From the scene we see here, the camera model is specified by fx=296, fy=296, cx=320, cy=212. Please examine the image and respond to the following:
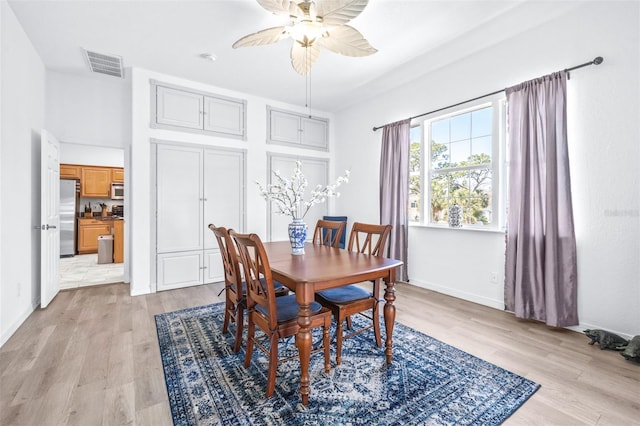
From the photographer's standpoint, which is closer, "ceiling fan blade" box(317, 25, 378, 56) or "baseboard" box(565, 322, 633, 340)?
"ceiling fan blade" box(317, 25, 378, 56)

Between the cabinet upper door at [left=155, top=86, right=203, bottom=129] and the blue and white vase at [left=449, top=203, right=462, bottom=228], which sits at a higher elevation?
the cabinet upper door at [left=155, top=86, right=203, bottom=129]

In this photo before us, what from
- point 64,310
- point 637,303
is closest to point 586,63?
point 637,303

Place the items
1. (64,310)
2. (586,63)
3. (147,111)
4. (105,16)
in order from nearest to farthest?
1. (586,63)
2. (105,16)
3. (64,310)
4. (147,111)

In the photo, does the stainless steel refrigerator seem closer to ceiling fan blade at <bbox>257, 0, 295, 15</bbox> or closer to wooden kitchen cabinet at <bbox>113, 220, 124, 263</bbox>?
wooden kitchen cabinet at <bbox>113, 220, 124, 263</bbox>

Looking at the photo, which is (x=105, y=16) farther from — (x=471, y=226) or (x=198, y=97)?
(x=471, y=226)

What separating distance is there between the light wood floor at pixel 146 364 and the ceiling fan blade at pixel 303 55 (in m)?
2.62

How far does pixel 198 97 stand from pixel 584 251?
489 centimetres

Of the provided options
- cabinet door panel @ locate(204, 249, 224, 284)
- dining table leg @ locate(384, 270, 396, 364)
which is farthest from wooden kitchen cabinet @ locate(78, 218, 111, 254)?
dining table leg @ locate(384, 270, 396, 364)

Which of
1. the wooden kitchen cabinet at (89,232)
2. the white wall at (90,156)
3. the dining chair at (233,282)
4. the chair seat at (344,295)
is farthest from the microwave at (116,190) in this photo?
the chair seat at (344,295)

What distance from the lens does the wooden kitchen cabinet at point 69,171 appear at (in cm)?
689

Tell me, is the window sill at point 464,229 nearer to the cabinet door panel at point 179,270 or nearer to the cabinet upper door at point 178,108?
the cabinet door panel at point 179,270

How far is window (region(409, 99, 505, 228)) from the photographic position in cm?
332

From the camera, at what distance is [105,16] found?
2.79 m

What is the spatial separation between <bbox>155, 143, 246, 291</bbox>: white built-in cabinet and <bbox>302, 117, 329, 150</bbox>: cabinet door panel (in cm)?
131
